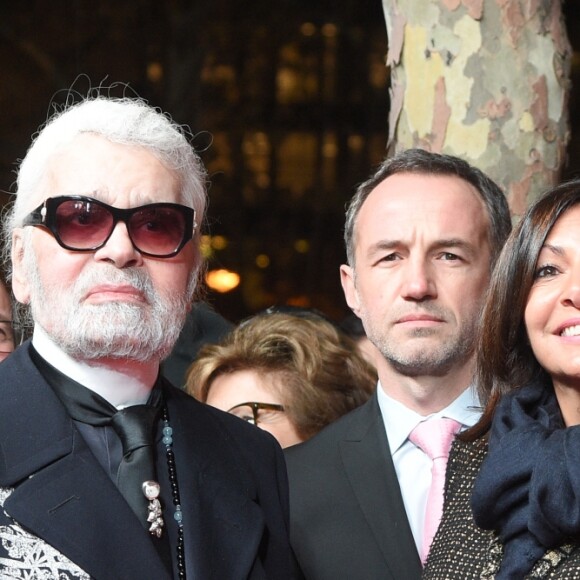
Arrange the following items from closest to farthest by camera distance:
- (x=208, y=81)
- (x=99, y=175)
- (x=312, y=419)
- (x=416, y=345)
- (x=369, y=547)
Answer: (x=99, y=175) → (x=369, y=547) → (x=416, y=345) → (x=312, y=419) → (x=208, y=81)

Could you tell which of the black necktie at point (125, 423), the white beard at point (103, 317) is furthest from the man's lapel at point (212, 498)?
the white beard at point (103, 317)

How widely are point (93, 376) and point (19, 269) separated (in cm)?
32

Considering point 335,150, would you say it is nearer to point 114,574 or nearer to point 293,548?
point 293,548

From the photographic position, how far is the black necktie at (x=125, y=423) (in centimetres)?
260

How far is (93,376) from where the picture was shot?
2668mm

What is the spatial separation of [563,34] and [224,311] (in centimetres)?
505

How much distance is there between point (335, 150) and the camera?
30.6 feet

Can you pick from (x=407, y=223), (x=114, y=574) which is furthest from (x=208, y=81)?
(x=114, y=574)

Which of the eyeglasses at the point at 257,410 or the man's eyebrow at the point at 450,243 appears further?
the eyeglasses at the point at 257,410

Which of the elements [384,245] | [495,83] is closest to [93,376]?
[384,245]

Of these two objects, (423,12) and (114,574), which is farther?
(423,12)

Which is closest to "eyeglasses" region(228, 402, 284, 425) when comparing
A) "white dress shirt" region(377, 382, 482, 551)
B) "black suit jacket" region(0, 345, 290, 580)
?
"white dress shirt" region(377, 382, 482, 551)

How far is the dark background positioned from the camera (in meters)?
8.10

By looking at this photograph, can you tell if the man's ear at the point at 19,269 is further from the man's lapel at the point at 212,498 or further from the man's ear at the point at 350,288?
the man's ear at the point at 350,288
